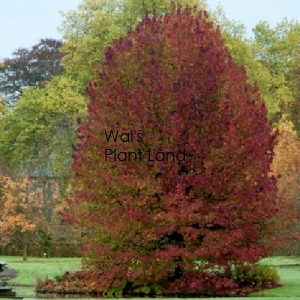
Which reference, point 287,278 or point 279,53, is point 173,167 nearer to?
point 287,278

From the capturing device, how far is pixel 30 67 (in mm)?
76562

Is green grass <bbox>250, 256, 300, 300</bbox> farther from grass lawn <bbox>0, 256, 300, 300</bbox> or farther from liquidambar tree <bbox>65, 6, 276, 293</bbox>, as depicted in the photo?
liquidambar tree <bbox>65, 6, 276, 293</bbox>

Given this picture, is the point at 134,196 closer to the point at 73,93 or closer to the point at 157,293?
the point at 157,293

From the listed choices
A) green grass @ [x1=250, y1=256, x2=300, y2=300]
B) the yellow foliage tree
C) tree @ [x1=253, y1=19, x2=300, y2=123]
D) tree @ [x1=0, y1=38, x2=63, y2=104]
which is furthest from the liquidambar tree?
tree @ [x1=0, y1=38, x2=63, y2=104]

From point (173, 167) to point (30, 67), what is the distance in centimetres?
5037

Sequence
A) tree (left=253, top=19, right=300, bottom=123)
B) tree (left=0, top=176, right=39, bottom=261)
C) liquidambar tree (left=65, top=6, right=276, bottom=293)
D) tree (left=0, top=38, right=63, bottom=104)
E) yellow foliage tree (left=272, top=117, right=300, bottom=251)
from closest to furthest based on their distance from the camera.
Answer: liquidambar tree (left=65, top=6, right=276, bottom=293) → yellow foliage tree (left=272, top=117, right=300, bottom=251) → tree (left=0, top=176, right=39, bottom=261) → tree (left=253, top=19, right=300, bottom=123) → tree (left=0, top=38, right=63, bottom=104)

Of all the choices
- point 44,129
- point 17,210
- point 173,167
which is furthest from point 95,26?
point 173,167

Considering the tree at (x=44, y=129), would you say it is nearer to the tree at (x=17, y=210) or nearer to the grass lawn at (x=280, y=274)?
the tree at (x=17, y=210)

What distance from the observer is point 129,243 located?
1131 inches

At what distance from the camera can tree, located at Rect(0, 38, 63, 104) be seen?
250 ft

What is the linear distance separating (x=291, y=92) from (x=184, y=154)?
42832 mm

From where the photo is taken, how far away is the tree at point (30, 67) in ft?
250

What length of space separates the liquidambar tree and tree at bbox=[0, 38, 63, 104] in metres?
46.8

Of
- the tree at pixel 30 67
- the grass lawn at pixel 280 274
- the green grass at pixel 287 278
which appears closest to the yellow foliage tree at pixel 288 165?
the green grass at pixel 287 278
